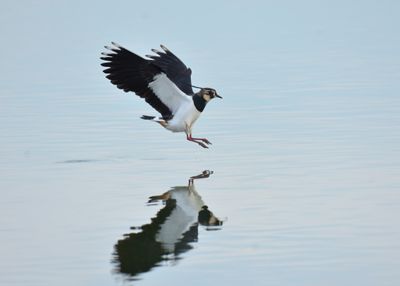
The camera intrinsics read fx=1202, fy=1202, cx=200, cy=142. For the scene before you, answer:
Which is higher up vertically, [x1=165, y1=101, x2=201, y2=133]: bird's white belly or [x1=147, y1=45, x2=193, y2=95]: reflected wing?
[x1=147, y1=45, x2=193, y2=95]: reflected wing

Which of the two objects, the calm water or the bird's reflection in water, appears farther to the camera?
the bird's reflection in water

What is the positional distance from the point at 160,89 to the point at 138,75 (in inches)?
15.4

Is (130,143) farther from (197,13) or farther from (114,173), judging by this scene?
(197,13)

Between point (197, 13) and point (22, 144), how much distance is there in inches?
696

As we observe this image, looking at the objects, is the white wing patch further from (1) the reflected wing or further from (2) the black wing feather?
(1) the reflected wing

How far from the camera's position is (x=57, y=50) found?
25391 millimetres

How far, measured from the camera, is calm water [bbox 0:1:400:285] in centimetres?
915

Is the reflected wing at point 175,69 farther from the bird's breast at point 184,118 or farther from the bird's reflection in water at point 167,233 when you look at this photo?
the bird's reflection in water at point 167,233

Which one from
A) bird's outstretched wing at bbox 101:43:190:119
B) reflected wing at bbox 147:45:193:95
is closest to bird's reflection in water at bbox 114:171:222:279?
bird's outstretched wing at bbox 101:43:190:119

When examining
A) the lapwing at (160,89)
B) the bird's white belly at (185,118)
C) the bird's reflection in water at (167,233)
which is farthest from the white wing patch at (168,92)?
the bird's reflection in water at (167,233)

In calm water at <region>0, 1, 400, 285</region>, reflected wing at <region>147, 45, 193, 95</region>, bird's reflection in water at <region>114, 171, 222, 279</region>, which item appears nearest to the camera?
calm water at <region>0, 1, 400, 285</region>

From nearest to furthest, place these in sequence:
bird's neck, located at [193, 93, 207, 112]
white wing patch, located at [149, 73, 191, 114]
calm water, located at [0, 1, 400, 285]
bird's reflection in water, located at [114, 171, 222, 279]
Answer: calm water, located at [0, 1, 400, 285] → bird's reflection in water, located at [114, 171, 222, 279] → white wing patch, located at [149, 73, 191, 114] → bird's neck, located at [193, 93, 207, 112]

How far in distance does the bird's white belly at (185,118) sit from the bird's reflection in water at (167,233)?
6.48 feet

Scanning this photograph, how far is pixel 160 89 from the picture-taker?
547 inches
